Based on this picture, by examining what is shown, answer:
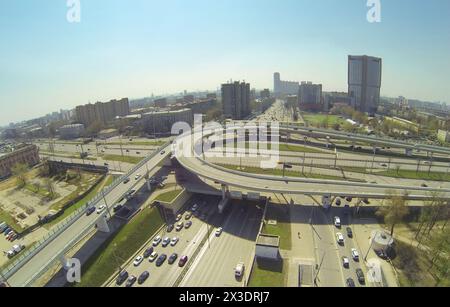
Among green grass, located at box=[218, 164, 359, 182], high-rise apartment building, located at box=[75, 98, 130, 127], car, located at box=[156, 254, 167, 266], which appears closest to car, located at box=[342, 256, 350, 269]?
green grass, located at box=[218, 164, 359, 182]

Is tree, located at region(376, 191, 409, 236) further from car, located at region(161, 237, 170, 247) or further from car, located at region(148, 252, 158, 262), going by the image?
car, located at region(148, 252, 158, 262)

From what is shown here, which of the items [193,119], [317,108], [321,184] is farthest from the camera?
[317,108]

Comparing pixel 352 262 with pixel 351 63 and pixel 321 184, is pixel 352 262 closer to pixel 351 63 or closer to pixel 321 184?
pixel 321 184

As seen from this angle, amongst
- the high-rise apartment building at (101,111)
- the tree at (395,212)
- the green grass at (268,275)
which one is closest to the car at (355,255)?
the tree at (395,212)

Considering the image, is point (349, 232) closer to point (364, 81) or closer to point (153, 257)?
point (153, 257)

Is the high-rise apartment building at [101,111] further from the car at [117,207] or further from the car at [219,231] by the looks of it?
the car at [219,231]

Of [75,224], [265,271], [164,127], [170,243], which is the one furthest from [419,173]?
[164,127]

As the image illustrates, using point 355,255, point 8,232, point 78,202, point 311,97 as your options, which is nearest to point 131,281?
point 355,255
